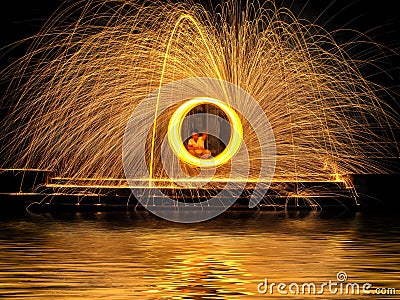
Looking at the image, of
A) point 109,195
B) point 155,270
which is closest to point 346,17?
point 109,195

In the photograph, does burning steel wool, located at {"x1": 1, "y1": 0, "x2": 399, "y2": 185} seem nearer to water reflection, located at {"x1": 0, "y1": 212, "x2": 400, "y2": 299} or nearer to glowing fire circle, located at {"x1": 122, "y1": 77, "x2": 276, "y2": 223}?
glowing fire circle, located at {"x1": 122, "y1": 77, "x2": 276, "y2": 223}

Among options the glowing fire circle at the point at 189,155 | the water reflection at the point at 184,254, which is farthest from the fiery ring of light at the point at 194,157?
the water reflection at the point at 184,254

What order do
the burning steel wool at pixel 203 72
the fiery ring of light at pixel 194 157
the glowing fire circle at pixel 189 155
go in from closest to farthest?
the glowing fire circle at pixel 189 155 → the burning steel wool at pixel 203 72 → the fiery ring of light at pixel 194 157

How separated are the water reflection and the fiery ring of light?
15.3 feet

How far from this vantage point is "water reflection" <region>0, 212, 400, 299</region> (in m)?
12.4

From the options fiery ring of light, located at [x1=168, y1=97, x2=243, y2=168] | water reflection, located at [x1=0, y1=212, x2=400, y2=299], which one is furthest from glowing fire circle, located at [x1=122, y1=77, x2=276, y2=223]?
water reflection, located at [x1=0, y1=212, x2=400, y2=299]

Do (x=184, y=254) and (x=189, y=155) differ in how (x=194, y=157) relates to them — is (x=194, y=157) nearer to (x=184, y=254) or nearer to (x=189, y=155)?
(x=189, y=155)

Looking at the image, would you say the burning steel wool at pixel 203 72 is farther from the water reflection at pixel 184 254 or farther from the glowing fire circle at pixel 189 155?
the water reflection at pixel 184 254

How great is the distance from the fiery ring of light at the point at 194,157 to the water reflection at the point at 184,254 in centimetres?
466

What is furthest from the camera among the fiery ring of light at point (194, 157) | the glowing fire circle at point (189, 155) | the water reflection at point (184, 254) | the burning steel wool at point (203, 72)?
the fiery ring of light at point (194, 157)

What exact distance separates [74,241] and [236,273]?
4.76 metres

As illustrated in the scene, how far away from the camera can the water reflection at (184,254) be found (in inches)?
488

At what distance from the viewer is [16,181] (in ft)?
87.4

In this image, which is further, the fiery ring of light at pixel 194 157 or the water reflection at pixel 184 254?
the fiery ring of light at pixel 194 157
